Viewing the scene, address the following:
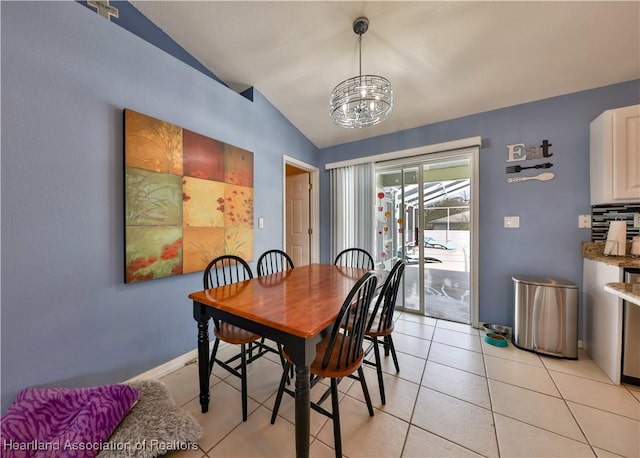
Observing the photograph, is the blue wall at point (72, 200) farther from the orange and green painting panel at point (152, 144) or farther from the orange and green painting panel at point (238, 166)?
the orange and green painting panel at point (238, 166)

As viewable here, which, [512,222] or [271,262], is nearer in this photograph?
[271,262]

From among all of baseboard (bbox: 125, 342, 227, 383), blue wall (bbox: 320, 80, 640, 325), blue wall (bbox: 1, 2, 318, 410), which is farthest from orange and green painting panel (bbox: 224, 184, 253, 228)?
blue wall (bbox: 320, 80, 640, 325)

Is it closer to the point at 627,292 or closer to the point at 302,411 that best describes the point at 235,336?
the point at 302,411

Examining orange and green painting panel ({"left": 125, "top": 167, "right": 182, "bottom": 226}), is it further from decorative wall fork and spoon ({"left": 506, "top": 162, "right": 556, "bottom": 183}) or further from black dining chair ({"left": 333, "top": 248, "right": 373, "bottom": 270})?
decorative wall fork and spoon ({"left": 506, "top": 162, "right": 556, "bottom": 183})

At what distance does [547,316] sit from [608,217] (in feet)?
3.45

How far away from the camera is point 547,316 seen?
2.10 metres

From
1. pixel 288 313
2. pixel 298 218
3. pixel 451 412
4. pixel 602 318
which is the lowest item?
pixel 451 412

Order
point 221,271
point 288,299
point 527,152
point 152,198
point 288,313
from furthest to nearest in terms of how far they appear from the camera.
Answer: point 527,152, point 221,271, point 152,198, point 288,299, point 288,313

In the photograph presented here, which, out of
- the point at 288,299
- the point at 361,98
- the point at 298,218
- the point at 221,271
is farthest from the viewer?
the point at 298,218

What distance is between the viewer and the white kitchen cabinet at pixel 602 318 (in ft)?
5.68

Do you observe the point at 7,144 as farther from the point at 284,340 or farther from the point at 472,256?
the point at 472,256

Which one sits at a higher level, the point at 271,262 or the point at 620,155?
the point at 620,155

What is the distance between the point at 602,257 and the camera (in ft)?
6.38

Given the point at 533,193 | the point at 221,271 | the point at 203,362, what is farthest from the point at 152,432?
the point at 533,193
